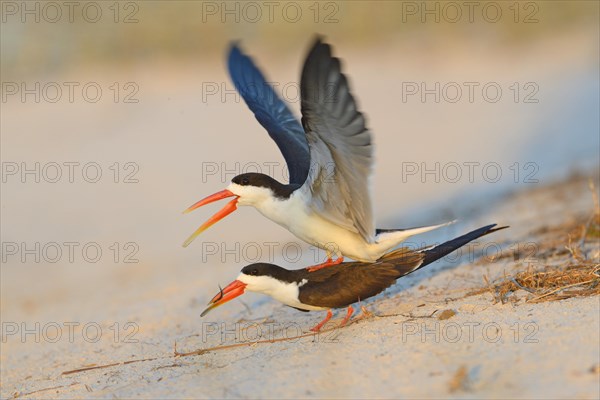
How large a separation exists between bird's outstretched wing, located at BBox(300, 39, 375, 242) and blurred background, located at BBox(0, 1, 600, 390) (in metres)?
1.35

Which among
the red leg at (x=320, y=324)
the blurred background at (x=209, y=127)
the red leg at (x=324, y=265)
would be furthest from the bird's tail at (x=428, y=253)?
the blurred background at (x=209, y=127)

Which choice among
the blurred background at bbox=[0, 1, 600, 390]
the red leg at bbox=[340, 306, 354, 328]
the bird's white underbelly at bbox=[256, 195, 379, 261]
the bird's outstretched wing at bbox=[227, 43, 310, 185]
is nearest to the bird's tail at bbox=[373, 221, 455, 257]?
the bird's white underbelly at bbox=[256, 195, 379, 261]

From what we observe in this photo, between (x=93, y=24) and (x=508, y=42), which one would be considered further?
(x=508, y=42)

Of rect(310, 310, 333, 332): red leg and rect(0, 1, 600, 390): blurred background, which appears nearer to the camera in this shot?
rect(310, 310, 333, 332): red leg

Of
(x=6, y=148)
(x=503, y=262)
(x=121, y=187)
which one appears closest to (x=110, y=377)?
(x=503, y=262)

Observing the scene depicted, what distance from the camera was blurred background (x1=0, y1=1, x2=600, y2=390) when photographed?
9531mm

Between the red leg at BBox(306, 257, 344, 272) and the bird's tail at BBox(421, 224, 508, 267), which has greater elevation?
the bird's tail at BBox(421, 224, 508, 267)

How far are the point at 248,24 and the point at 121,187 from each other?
739cm

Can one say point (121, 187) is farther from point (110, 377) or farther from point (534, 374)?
point (534, 374)

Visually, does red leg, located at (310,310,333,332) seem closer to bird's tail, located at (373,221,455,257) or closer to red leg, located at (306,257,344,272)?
red leg, located at (306,257,344,272)

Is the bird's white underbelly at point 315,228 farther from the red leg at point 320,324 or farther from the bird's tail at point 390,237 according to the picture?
the red leg at point 320,324

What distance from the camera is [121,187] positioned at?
12.7 metres

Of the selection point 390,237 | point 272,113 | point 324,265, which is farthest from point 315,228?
point 272,113

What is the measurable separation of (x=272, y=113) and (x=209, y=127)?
28.0 ft
